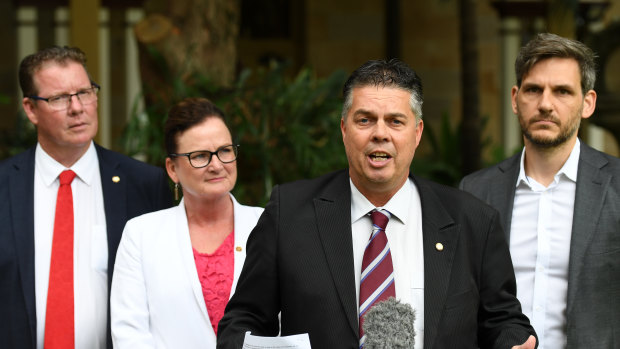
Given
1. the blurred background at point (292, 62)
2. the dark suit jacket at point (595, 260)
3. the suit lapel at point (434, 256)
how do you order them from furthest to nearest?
the blurred background at point (292, 62)
the dark suit jacket at point (595, 260)
the suit lapel at point (434, 256)

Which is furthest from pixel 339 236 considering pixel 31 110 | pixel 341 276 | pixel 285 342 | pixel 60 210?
pixel 31 110

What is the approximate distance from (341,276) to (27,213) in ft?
5.58

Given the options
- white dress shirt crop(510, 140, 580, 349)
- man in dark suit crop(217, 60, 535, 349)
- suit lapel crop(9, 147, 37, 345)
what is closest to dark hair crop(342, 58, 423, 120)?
man in dark suit crop(217, 60, 535, 349)

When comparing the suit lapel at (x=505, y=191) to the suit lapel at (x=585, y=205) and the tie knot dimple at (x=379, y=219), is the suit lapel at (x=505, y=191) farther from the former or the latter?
the tie knot dimple at (x=379, y=219)

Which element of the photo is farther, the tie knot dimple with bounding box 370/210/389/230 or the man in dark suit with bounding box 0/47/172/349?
the man in dark suit with bounding box 0/47/172/349

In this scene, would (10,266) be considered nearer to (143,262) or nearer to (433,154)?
(143,262)

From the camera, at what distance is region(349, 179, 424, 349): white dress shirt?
9.78 ft

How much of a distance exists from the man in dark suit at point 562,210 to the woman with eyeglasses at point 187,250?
3.93ft

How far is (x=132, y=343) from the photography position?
11.6 ft

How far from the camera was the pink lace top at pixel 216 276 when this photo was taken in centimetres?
370

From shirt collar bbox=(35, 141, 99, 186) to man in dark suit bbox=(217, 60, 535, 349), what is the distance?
1.32 m

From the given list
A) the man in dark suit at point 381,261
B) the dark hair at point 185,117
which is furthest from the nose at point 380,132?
the dark hair at point 185,117

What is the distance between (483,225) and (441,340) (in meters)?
0.45

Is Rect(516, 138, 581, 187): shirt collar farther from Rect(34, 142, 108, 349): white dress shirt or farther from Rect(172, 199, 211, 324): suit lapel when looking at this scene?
Rect(34, 142, 108, 349): white dress shirt
